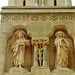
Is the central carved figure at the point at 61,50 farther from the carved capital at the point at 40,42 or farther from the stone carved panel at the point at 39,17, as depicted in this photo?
the stone carved panel at the point at 39,17

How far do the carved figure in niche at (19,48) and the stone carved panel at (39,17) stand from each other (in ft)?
2.24

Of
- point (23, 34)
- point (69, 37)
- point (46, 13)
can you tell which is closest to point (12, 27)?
point (23, 34)

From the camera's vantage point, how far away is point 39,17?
1351 cm

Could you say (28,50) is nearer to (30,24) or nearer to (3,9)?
(30,24)

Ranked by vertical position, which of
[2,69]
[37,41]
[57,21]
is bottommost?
[2,69]

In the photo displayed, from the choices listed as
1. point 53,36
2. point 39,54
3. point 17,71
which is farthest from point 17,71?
point 53,36

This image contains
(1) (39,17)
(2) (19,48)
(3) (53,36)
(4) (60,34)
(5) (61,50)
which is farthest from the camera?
(1) (39,17)

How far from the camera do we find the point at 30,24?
1331cm

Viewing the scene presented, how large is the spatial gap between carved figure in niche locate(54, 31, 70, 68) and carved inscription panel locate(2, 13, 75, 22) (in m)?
0.74

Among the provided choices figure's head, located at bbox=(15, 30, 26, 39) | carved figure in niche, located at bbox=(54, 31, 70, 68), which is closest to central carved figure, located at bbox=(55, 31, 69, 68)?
carved figure in niche, located at bbox=(54, 31, 70, 68)

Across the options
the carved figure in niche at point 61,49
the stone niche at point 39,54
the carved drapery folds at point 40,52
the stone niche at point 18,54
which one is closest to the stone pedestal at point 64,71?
the stone niche at point 39,54

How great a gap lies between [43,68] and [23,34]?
181cm

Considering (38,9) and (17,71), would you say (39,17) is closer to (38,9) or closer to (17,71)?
(38,9)

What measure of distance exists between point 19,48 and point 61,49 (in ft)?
5.58
